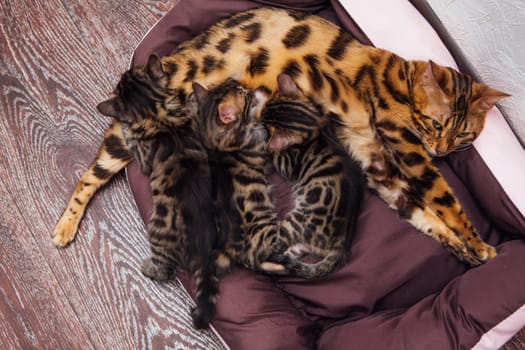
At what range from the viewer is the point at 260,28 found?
1774 millimetres

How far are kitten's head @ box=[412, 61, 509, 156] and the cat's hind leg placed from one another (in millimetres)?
1008

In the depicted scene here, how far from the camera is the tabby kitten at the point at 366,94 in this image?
1.66m

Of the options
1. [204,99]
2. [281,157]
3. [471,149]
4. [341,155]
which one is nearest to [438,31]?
[471,149]

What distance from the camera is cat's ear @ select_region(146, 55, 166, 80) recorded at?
1.64m

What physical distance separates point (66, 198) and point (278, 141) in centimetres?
91

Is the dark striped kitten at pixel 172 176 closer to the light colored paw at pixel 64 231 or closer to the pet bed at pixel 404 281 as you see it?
the pet bed at pixel 404 281

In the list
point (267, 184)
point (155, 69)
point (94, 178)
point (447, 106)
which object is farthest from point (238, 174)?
point (447, 106)

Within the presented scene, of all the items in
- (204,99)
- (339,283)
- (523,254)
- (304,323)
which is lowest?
(304,323)

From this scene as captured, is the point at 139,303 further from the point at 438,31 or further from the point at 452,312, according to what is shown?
the point at 438,31

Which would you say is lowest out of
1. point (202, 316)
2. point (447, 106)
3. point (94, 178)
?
point (202, 316)

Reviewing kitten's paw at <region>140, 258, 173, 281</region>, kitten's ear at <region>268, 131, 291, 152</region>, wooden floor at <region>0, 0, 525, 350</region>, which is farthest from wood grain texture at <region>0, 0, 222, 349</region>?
kitten's ear at <region>268, 131, 291, 152</region>

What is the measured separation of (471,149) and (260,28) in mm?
822

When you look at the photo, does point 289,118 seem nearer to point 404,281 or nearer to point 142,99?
point 142,99

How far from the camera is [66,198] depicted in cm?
197
